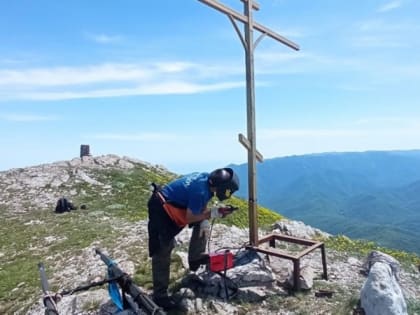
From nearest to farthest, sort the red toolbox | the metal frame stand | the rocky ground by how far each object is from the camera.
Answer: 1. the rocky ground
2. the red toolbox
3. the metal frame stand

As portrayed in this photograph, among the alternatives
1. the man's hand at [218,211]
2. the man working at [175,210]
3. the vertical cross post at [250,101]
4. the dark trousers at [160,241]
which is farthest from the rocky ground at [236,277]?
the man's hand at [218,211]

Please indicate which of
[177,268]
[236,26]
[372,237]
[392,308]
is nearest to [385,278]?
[392,308]

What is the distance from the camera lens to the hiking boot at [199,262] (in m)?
8.54

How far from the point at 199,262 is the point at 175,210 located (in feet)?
5.64

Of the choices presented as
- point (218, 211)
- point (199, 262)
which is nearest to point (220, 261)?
point (199, 262)

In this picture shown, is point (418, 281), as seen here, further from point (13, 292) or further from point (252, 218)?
point (13, 292)

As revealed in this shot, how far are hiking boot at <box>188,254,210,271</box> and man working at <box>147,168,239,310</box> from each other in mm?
1058

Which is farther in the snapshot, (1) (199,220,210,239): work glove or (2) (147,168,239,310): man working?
(1) (199,220,210,239): work glove

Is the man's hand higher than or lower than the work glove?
higher

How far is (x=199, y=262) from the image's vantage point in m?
8.69

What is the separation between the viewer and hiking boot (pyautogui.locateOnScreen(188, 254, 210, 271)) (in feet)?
28.0

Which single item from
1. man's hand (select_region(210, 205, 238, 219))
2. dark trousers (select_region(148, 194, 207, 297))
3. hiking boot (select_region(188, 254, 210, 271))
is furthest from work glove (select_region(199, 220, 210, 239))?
dark trousers (select_region(148, 194, 207, 297))

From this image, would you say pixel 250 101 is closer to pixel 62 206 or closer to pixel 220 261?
pixel 220 261

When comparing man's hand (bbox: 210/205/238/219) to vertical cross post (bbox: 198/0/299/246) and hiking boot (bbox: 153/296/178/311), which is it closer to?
vertical cross post (bbox: 198/0/299/246)
